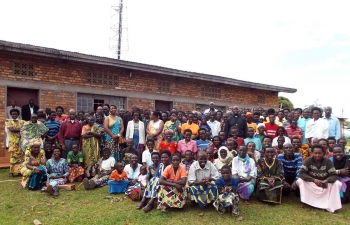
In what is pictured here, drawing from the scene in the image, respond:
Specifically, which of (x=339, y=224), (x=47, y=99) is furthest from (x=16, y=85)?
(x=339, y=224)

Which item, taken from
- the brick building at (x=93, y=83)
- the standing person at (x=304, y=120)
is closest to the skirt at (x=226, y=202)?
the standing person at (x=304, y=120)

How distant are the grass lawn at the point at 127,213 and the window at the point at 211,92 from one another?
8.11 m

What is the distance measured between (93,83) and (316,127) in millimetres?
7320

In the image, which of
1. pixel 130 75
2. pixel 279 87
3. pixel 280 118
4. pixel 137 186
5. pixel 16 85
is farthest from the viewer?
pixel 279 87

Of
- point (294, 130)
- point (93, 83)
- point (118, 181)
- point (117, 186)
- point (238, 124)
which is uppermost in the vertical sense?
point (93, 83)

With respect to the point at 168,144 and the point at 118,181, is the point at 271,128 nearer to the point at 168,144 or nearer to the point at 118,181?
the point at 168,144

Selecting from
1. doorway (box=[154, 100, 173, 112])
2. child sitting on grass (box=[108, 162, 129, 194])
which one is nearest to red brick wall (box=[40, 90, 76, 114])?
doorway (box=[154, 100, 173, 112])

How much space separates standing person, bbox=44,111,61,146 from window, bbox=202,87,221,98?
7.39m

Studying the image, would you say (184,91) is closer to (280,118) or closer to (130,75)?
(130,75)

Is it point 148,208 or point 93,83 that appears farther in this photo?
point 93,83

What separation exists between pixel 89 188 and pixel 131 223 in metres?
2.19

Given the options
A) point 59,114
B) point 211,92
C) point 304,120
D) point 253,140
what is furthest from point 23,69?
point 304,120

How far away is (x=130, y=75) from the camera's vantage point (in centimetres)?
1098

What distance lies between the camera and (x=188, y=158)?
5594 mm
